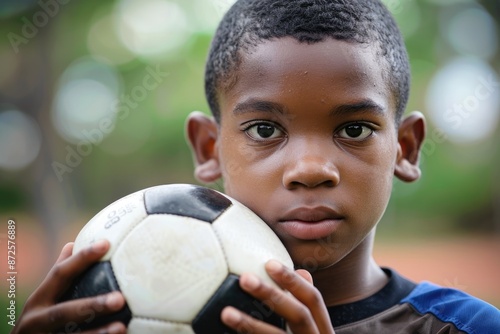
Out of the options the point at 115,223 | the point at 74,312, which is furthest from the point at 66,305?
the point at 115,223

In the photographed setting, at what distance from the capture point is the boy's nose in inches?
81.3

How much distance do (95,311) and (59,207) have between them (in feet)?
34.8

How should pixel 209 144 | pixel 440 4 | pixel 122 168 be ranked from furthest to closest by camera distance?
pixel 122 168 → pixel 440 4 → pixel 209 144

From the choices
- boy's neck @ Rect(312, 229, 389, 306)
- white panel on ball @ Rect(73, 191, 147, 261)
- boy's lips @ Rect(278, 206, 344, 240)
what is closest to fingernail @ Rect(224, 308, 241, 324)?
white panel on ball @ Rect(73, 191, 147, 261)

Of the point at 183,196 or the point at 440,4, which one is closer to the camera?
the point at 183,196

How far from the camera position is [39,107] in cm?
1127

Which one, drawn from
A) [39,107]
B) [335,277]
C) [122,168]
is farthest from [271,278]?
[122,168]

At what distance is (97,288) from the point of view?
67.4 inches

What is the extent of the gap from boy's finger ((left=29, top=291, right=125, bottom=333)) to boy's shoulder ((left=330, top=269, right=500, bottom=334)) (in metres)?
1.01

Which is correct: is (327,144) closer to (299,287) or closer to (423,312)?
(299,287)

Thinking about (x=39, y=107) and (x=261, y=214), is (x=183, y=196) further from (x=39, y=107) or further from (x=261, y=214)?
(x=39, y=107)

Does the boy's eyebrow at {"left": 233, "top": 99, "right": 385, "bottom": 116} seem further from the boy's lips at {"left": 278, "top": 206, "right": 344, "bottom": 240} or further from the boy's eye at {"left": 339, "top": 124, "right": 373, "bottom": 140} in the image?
the boy's lips at {"left": 278, "top": 206, "right": 344, "bottom": 240}

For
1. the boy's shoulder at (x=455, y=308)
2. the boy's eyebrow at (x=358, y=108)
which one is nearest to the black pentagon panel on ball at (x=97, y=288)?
the boy's eyebrow at (x=358, y=108)

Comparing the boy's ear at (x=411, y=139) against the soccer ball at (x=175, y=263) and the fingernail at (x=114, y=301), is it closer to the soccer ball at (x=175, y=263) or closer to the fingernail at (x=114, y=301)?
the soccer ball at (x=175, y=263)
